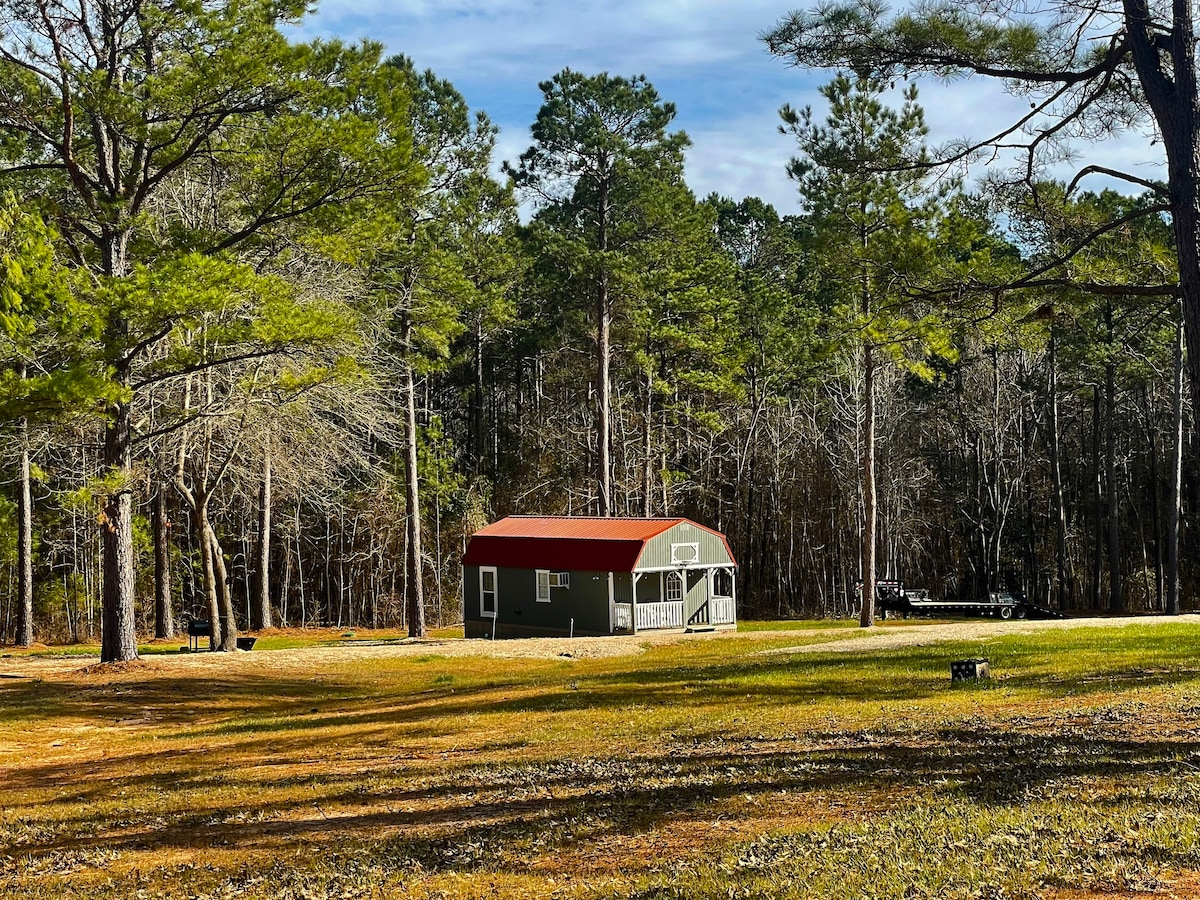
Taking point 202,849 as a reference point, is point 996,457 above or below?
above

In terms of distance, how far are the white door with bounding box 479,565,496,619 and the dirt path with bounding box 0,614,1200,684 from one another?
11.8ft

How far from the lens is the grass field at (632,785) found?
19.9ft

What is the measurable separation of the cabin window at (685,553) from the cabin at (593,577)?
3 cm

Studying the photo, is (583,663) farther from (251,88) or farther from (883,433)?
(883,433)

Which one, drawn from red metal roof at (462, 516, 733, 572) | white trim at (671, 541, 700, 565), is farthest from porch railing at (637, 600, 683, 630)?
red metal roof at (462, 516, 733, 572)

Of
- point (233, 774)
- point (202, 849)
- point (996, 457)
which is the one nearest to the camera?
point (202, 849)

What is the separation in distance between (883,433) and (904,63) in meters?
35.3

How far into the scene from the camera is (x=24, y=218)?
30.1 feet

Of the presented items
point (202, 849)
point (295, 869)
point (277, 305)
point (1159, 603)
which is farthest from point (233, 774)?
point (1159, 603)

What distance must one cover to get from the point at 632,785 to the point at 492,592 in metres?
23.5

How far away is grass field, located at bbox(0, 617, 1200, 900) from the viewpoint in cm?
605

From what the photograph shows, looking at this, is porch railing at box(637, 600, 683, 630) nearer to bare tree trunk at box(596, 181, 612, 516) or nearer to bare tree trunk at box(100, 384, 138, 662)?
bare tree trunk at box(596, 181, 612, 516)

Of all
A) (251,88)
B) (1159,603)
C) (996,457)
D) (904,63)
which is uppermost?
(251,88)

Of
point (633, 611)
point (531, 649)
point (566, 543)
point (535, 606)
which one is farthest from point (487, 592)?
point (531, 649)
